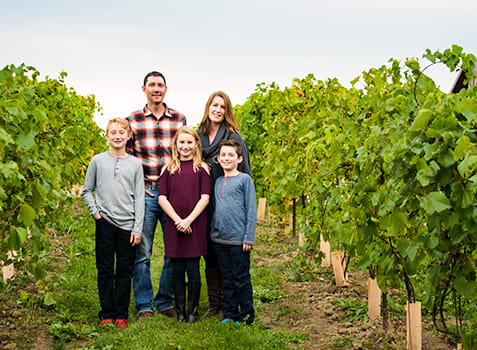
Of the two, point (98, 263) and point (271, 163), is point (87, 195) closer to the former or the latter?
point (98, 263)

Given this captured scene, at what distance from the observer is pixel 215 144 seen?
431 cm

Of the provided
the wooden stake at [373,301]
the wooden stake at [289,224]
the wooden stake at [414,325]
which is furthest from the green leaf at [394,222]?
the wooden stake at [289,224]

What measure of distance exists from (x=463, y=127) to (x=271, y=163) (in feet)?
18.7

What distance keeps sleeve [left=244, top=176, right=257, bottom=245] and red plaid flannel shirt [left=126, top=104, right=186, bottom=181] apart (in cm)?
77

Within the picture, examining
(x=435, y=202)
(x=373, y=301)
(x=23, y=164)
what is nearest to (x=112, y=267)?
(x=23, y=164)

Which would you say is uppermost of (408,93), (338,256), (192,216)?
(408,93)

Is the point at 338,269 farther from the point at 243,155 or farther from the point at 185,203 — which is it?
the point at 185,203

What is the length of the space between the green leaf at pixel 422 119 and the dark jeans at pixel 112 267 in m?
2.57

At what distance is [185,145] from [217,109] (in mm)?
417

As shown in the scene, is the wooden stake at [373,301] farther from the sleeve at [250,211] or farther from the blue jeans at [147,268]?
the blue jeans at [147,268]

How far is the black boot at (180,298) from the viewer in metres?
4.12

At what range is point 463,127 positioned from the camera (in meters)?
2.23

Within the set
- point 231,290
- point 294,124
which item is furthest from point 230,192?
point 294,124

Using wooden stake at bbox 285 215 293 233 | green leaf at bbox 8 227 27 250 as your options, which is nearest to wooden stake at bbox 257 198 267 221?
wooden stake at bbox 285 215 293 233
